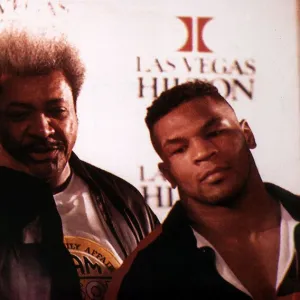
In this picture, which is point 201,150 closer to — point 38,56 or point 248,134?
point 248,134

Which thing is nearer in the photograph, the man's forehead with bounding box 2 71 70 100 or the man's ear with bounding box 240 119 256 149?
the man's forehead with bounding box 2 71 70 100

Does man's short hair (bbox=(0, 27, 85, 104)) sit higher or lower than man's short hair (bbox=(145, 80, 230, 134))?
higher

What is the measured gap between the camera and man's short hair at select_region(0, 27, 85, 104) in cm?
139

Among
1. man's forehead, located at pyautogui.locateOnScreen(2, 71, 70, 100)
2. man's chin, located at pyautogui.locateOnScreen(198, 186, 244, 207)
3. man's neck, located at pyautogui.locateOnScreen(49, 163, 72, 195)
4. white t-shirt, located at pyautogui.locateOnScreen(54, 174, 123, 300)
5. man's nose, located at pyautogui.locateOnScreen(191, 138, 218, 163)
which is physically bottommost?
white t-shirt, located at pyautogui.locateOnScreen(54, 174, 123, 300)

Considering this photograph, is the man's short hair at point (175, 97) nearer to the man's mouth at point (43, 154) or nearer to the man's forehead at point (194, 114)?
the man's forehead at point (194, 114)

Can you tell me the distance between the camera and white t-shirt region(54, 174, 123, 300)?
4.47 ft

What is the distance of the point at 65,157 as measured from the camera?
1413 mm

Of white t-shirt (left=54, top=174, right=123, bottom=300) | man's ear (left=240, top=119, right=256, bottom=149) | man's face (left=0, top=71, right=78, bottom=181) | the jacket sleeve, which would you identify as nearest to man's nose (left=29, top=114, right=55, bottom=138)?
man's face (left=0, top=71, right=78, bottom=181)

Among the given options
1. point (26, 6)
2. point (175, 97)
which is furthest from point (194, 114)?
point (26, 6)

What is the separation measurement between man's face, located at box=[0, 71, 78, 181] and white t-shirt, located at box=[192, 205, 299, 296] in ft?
1.28

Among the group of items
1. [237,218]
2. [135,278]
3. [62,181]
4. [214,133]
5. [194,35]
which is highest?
[194,35]

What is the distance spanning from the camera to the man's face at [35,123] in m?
1.38

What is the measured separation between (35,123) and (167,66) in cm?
36

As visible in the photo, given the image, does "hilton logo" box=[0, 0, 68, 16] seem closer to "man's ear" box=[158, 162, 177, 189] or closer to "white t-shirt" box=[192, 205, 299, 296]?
"man's ear" box=[158, 162, 177, 189]
